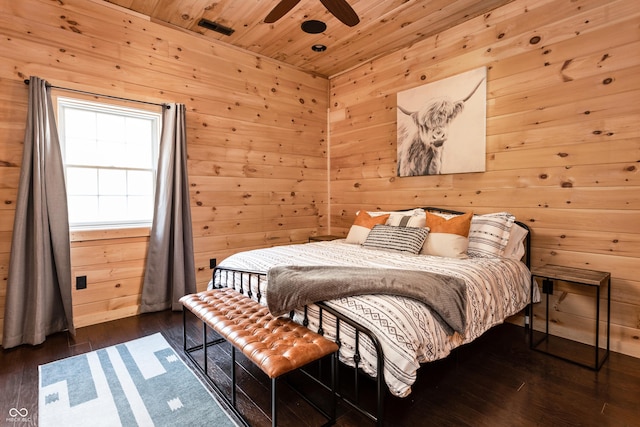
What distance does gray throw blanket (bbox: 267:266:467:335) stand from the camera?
1780 mm

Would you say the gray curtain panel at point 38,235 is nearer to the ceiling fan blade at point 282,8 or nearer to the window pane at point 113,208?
the window pane at point 113,208

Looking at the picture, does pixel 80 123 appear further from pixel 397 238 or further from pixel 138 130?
pixel 397 238

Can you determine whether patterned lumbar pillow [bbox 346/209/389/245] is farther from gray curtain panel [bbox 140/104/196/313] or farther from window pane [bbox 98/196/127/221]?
window pane [bbox 98/196/127/221]

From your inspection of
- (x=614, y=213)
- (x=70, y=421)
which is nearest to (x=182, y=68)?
(x=70, y=421)

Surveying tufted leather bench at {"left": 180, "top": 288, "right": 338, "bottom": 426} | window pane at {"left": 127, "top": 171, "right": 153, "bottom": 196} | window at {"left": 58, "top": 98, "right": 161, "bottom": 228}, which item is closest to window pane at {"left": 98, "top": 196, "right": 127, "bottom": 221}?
window at {"left": 58, "top": 98, "right": 161, "bottom": 228}

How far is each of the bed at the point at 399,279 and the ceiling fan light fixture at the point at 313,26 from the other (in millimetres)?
1920

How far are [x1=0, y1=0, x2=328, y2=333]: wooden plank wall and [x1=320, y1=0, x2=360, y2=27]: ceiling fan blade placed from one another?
5.72ft

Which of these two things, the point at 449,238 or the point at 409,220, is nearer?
the point at 449,238

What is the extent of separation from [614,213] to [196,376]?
3.11 meters

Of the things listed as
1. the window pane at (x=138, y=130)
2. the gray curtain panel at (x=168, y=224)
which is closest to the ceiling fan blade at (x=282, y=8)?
the gray curtain panel at (x=168, y=224)

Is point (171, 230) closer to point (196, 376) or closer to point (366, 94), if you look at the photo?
point (196, 376)

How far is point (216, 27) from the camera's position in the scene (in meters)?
3.42

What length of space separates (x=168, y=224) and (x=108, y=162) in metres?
0.79

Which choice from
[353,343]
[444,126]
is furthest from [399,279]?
[444,126]
